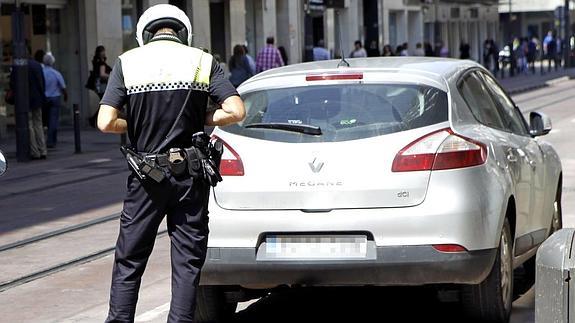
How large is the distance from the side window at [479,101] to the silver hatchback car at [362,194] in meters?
0.21

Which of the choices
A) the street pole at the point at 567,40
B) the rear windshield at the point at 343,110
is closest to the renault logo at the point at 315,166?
the rear windshield at the point at 343,110

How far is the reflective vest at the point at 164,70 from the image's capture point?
6.00 metres

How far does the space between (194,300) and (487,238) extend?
5.64ft

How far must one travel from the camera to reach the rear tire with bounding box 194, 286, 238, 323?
7.45m

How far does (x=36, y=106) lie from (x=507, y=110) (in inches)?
538

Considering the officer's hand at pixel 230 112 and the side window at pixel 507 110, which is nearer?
the officer's hand at pixel 230 112

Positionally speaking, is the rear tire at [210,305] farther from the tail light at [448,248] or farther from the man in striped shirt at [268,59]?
the man in striped shirt at [268,59]

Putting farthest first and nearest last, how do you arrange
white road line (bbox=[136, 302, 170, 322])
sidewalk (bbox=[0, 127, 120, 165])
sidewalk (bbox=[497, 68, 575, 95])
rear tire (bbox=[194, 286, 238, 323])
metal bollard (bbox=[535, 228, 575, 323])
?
sidewalk (bbox=[497, 68, 575, 95]) → sidewalk (bbox=[0, 127, 120, 165]) → white road line (bbox=[136, 302, 170, 322]) → rear tire (bbox=[194, 286, 238, 323]) → metal bollard (bbox=[535, 228, 575, 323])

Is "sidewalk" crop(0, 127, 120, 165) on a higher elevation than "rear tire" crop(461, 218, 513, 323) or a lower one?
lower

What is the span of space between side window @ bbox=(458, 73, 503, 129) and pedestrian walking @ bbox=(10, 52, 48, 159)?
45.2ft

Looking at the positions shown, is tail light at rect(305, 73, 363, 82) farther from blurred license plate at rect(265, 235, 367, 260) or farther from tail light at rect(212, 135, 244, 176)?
blurred license plate at rect(265, 235, 367, 260)

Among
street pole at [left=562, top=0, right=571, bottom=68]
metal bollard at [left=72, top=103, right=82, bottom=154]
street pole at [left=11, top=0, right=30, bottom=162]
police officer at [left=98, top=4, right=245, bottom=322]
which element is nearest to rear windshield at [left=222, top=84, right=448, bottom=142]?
police officer at [left=98, top=4, right=245, bottom=322]

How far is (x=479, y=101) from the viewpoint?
8070 millimetres

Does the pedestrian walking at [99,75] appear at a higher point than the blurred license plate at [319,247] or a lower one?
higher
